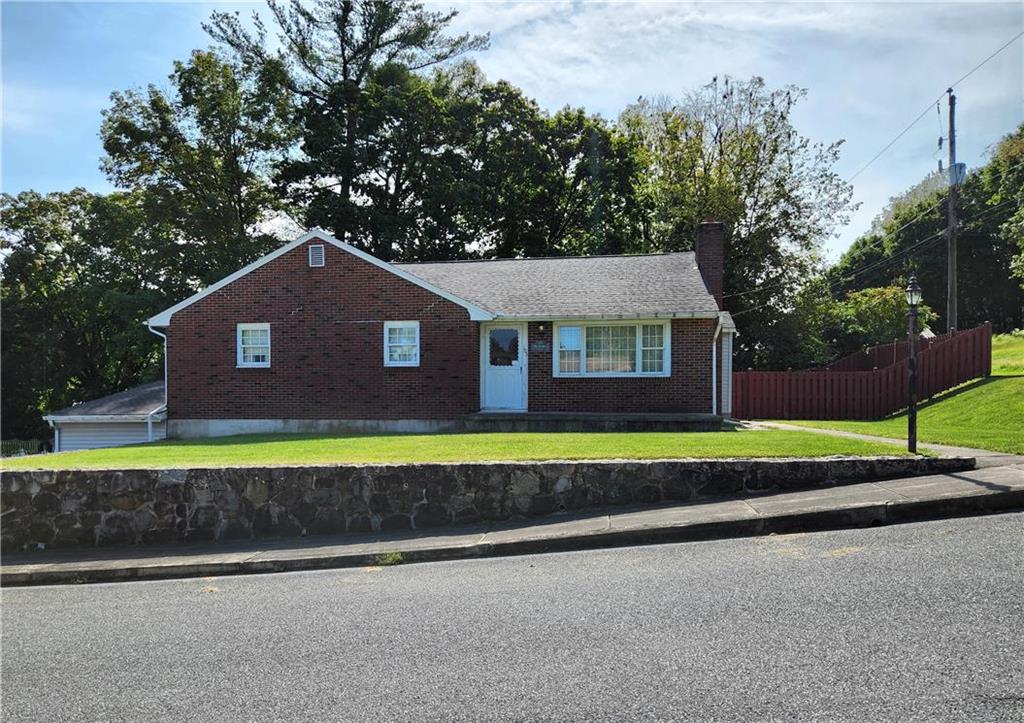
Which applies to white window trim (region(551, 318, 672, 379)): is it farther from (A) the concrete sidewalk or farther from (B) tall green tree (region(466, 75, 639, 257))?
(B) tall green tree (region(466, 75, 639, 257))

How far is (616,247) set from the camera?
121ft

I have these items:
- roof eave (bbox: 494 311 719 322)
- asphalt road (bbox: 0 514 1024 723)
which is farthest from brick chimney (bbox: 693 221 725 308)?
asphalt road (bbox: 0 514 1024 723)

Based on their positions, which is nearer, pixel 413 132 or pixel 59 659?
pixel 59 659

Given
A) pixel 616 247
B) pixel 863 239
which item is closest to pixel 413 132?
pixel 616 247

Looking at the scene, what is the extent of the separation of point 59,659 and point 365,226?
31266 millimetres

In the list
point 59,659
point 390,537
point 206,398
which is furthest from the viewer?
point 206,398

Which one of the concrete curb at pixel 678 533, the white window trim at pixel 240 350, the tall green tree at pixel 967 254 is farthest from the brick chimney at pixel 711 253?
the tall green tree at pixel 967 254

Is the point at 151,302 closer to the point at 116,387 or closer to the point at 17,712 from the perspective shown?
the point at 116,387

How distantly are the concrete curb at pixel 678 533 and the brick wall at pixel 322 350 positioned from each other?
10.4 meters

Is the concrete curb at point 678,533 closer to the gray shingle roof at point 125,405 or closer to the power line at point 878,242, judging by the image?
the gray shingle roof at point 125,405

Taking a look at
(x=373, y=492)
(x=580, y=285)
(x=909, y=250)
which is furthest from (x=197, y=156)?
(x=909, y=250)

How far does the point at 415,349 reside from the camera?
18.6m

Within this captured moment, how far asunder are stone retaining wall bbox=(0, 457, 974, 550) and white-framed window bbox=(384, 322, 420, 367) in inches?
370

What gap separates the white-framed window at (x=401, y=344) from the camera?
1856cm
